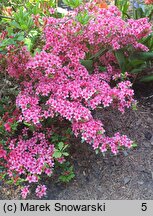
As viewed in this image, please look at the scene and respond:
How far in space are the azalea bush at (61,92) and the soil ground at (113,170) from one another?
0.38 feet

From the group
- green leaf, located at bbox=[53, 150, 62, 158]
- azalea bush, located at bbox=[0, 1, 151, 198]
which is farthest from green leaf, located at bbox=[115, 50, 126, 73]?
green leaf, located at bbox=[53, 150, 62, 158]

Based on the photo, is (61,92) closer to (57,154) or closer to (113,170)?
(57,154)

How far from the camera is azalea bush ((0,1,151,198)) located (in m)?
2.44

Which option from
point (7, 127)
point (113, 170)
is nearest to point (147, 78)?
point (113, 170)

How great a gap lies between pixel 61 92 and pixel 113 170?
694mm

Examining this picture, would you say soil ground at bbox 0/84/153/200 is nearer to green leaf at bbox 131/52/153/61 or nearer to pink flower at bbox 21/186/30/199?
pink flower at bbox 21/186/30/199

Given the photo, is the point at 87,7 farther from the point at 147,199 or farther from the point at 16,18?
the point at 147,199

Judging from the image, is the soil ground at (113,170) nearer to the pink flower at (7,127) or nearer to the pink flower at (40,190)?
the pink flower at (40,190)

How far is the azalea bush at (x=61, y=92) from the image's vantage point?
2.44 metres

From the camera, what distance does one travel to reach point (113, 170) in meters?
2.69

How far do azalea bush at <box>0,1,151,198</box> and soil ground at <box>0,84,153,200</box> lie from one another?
0.12m

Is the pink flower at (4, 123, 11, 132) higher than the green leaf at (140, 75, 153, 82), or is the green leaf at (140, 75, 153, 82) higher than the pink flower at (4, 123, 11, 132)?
the green leaf at (140, 75, 153, 82)

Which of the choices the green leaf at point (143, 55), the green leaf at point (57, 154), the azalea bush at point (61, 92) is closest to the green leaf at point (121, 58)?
the azalea bush at point (61, 92)

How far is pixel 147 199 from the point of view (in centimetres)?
249
